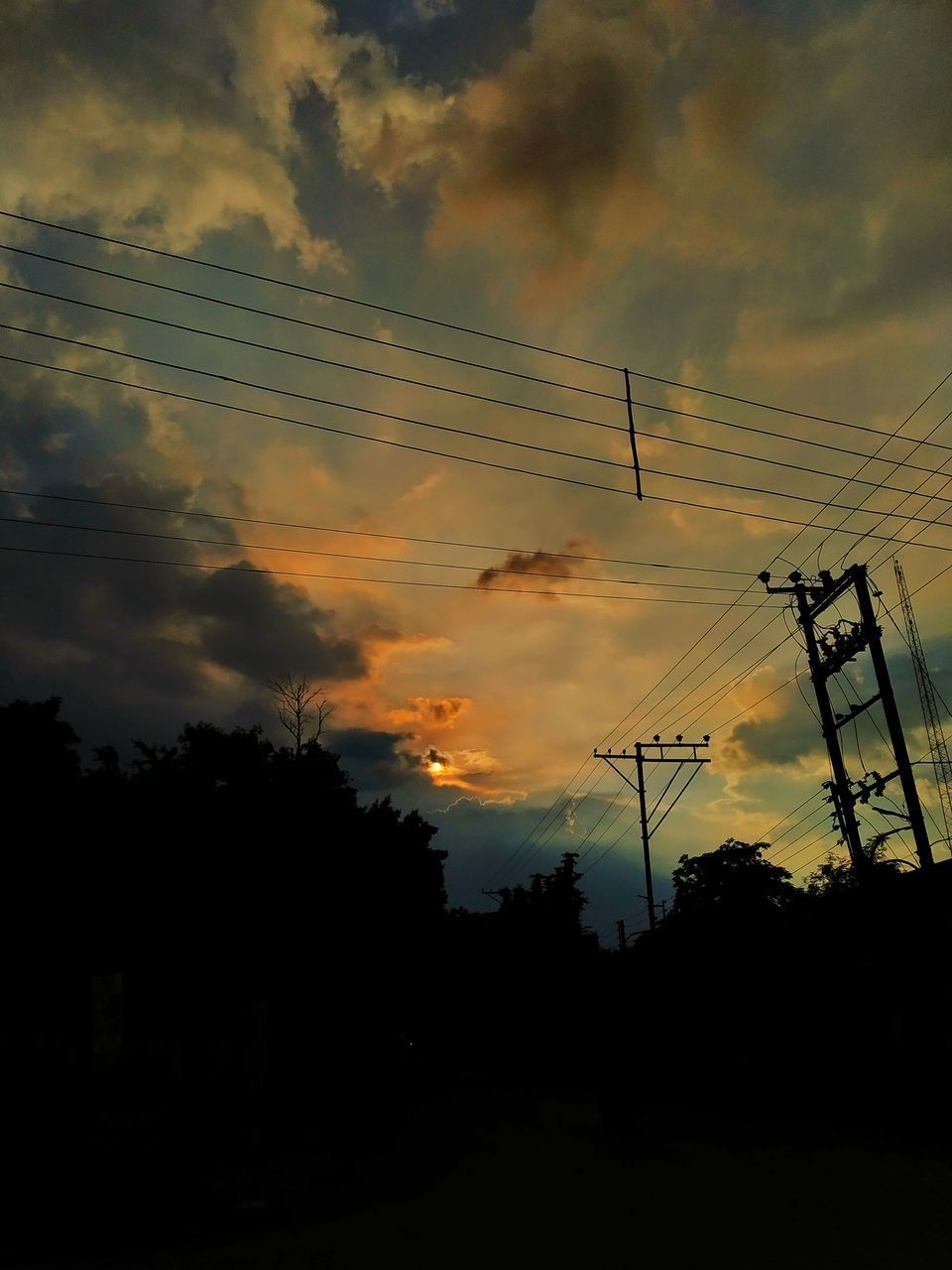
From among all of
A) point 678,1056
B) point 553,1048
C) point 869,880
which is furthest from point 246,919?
point 553,1048

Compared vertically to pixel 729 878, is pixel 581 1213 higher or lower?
lower

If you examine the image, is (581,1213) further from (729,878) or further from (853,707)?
(729,878)

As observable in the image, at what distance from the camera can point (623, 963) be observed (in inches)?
1190

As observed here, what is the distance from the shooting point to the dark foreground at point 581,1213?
8688 millimetres

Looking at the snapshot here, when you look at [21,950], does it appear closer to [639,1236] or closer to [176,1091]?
[176,1091]

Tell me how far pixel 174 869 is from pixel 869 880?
18.7 metres

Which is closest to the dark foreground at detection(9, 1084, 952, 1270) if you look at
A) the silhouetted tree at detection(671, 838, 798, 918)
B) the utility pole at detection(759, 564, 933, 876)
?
the utility pole at detection(759, 564, 933, 876)

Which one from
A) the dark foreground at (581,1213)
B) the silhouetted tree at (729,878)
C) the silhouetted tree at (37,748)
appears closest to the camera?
the dark foreground at (581,1213)

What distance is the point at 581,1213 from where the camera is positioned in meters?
10.5

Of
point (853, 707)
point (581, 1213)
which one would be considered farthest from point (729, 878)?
point (581, 1213)

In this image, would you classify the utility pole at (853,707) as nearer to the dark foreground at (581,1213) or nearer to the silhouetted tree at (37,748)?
the dark foreground at (581,1213)

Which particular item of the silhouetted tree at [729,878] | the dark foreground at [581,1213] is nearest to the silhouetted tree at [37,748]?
the dark foreground at [581,1213]

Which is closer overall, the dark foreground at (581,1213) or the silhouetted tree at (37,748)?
the dark foreground at (581,1213)

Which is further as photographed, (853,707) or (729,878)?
(729,878)
